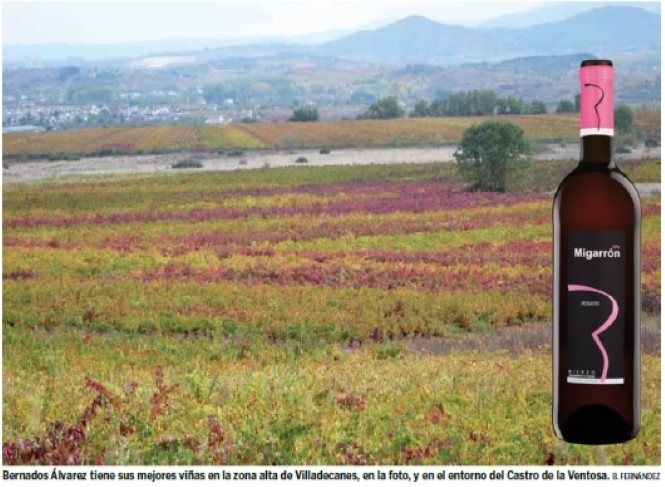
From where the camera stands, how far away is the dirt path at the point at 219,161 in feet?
75.9

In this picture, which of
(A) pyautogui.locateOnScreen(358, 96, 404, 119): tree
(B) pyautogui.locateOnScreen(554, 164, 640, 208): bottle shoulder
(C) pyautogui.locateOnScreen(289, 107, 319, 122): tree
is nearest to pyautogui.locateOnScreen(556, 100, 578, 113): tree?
(A) pyautogui.locateOnScreen(358, 96, 404, 119): tree

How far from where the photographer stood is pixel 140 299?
13586 millimetres

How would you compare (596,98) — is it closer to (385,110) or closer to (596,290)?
(596,290)

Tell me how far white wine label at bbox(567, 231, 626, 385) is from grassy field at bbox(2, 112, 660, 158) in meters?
16.6

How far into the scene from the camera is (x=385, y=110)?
992 inches

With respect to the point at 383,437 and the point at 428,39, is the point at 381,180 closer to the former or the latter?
the point at 428,39

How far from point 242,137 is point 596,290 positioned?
2091cm

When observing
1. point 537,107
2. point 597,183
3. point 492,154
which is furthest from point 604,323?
point 537,107

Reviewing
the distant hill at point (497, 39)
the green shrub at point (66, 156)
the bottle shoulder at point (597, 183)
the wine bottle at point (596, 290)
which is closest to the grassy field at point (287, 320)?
the wine bottle at point (596, 290)

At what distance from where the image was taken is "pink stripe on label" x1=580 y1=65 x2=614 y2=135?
5352 millimetres

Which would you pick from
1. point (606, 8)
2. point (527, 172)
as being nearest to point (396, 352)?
point (527, 172)

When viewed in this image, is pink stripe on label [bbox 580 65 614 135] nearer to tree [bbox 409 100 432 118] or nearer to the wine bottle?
the wine bottle

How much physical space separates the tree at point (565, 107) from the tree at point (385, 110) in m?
4.72

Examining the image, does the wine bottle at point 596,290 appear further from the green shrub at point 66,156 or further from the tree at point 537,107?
the green shrub at point 66,156
